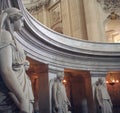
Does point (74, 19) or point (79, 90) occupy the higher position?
point (74, 19)

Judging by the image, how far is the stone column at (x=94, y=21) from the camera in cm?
1825

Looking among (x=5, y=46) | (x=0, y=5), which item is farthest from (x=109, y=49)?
A: (x=5, y=46)

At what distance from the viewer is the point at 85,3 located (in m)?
19.3

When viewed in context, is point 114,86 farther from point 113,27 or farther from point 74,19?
point 113,27

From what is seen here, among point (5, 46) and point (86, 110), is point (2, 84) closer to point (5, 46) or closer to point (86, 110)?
point (5, 46)

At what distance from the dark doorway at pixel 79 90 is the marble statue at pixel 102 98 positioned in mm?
519

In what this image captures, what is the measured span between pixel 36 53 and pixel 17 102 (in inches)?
306

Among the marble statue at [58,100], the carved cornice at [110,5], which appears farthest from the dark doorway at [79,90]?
the carved cornice at [110,5]

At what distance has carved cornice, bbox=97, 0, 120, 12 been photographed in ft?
64.1

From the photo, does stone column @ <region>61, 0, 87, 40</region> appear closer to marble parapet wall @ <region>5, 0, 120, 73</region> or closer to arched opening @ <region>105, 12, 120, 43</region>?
arched opening @ <region>105, 12, 120, 43</region>

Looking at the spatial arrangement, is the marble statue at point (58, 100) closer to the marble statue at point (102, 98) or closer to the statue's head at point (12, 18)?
the marble statue at point (102, 98)

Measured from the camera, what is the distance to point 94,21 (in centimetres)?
1872

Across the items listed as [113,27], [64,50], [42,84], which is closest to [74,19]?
[113,27]

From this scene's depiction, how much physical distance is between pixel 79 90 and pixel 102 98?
193cm
